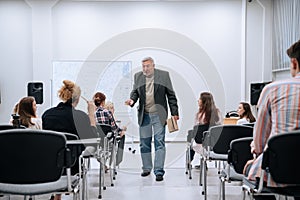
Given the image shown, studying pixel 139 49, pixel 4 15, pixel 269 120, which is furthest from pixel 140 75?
pixel 4 15

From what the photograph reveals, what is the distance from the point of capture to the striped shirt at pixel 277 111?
191 centimetres

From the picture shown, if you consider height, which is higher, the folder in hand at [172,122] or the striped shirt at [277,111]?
the striped shirt at [277,111]

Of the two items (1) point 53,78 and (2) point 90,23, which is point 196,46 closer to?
(2) point 90,23

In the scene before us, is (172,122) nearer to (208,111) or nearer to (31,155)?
(208,111)

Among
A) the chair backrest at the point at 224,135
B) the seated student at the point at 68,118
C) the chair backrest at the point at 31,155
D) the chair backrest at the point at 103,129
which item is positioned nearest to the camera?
the chair backrest at the point at 31,155

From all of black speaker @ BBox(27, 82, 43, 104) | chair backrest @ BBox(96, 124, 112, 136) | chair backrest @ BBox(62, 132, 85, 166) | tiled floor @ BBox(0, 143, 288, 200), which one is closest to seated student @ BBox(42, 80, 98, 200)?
chair backrest @ BBox(62, 132, 85, 166)

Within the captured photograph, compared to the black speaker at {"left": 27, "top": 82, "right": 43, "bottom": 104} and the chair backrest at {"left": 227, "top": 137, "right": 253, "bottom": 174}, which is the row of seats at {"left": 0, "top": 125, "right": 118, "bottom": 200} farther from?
the black speaker at {"left": 27, "top": 82, "right": 43, "bottom": 104}

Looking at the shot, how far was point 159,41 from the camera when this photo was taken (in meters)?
8.01

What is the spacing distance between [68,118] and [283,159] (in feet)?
6.24

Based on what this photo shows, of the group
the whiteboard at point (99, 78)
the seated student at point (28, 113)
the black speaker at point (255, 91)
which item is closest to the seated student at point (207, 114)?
the seated student at point (28, 113)

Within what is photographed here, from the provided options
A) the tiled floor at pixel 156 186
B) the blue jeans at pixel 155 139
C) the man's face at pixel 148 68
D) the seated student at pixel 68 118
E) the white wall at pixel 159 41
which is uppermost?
the white wall at pixel 159 41

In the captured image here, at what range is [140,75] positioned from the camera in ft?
14.9

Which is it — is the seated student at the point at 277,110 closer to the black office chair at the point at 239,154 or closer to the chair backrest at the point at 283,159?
the chair backrest at the point at 283,159

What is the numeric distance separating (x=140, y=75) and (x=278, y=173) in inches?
111
